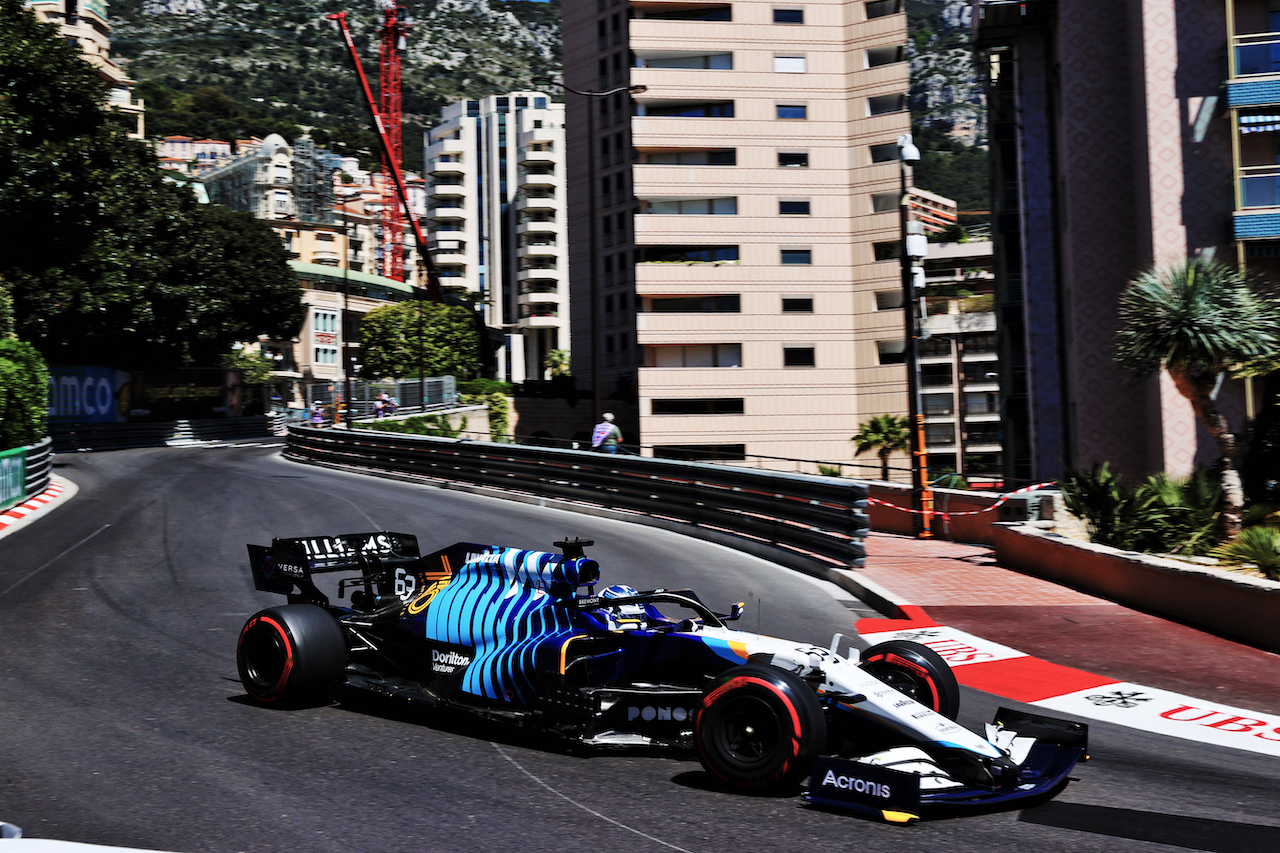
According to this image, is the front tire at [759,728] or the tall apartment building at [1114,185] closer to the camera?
the front tire at [759,728]

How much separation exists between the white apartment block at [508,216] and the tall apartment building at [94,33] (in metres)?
37.5

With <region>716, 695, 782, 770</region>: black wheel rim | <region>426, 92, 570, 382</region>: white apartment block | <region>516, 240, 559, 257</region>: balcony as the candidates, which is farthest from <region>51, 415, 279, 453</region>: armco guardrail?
<region>426, 92, 570, 382</region>: white apartment block

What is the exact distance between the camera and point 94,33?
8200 centimetres

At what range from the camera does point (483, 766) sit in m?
6.36

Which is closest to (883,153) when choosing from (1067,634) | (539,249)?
(1067,634)

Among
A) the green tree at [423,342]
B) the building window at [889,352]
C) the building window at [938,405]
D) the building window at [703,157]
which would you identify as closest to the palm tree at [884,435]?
the building window at [889,352]

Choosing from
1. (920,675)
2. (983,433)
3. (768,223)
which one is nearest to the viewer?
(920,675)

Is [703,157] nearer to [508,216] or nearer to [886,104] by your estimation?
[886,104]

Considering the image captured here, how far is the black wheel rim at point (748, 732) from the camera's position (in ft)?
18.9

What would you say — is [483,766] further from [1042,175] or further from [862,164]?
[862,164]

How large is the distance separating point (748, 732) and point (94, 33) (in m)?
91.7

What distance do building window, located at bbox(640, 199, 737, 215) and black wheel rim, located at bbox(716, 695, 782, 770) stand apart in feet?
164

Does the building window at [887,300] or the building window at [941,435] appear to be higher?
the building window at [887,300]

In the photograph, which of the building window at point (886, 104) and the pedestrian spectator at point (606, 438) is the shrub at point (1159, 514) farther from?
the building window at point (886, 104)
